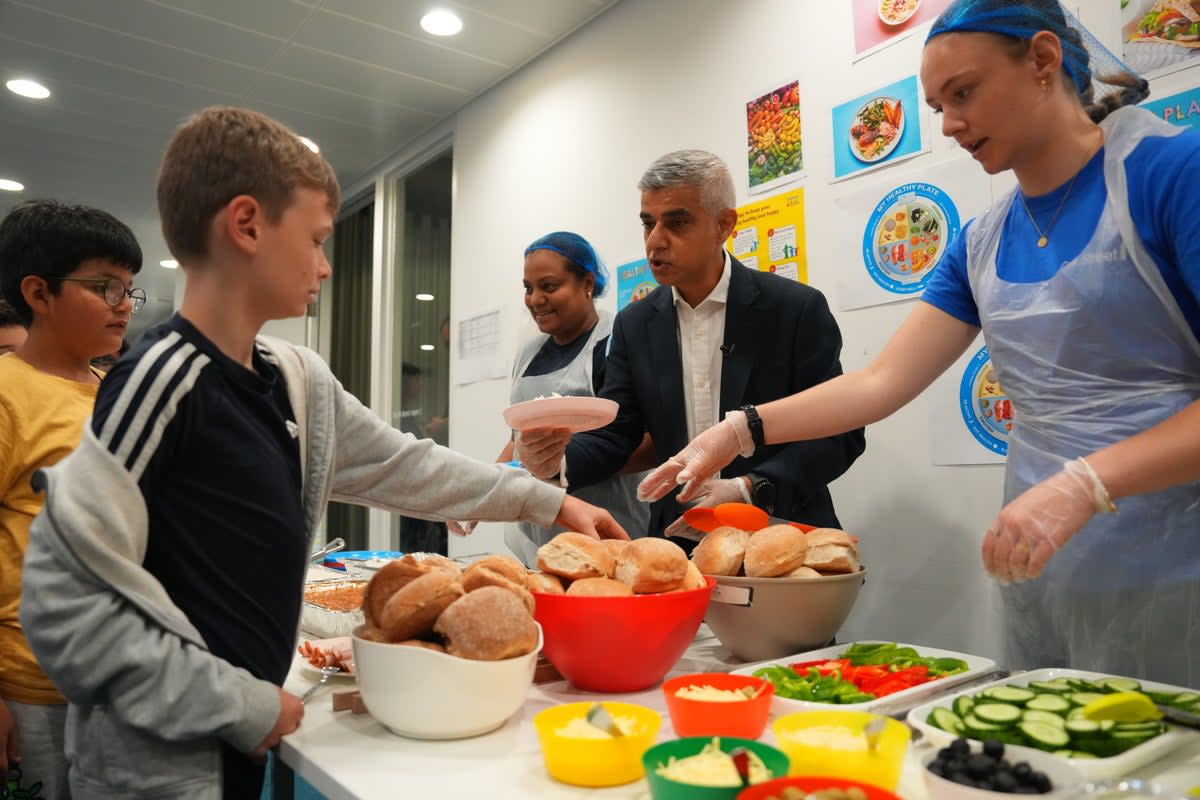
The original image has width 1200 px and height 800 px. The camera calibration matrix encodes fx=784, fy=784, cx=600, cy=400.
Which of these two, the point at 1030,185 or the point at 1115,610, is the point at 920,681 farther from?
the point at 1030,185

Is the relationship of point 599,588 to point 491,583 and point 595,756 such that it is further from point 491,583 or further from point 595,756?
point 595,756

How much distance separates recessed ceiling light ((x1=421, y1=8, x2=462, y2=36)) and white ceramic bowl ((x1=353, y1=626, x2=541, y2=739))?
10.9ft

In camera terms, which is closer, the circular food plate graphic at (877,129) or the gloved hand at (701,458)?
the gloved hand at (701,458)

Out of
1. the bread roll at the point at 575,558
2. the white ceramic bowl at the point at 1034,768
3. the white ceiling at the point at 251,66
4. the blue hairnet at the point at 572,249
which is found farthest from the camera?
the white ceiling at the point at 251,66

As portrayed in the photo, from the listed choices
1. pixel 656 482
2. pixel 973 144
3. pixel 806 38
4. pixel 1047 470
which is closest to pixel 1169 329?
pixel 1047 470

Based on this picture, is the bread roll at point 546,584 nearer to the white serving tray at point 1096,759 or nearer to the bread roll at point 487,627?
the bread roll at point 487,627

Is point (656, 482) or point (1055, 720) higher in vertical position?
point (656, 482)

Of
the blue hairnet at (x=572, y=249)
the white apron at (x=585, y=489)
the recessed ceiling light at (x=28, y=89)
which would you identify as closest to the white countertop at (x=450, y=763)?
the white apron at (x=585, y=489)

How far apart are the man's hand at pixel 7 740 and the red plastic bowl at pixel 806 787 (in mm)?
1314

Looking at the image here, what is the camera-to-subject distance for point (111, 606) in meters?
0.82

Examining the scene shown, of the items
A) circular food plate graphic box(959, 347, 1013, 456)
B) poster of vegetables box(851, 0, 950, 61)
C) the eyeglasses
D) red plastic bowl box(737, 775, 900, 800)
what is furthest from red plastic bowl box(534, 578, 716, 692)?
poster of vegetables box(851, 0, 950, 61)

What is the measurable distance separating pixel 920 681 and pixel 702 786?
0.47 metres

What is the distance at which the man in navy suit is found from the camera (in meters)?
1.95

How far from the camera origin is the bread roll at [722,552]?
1208mm
